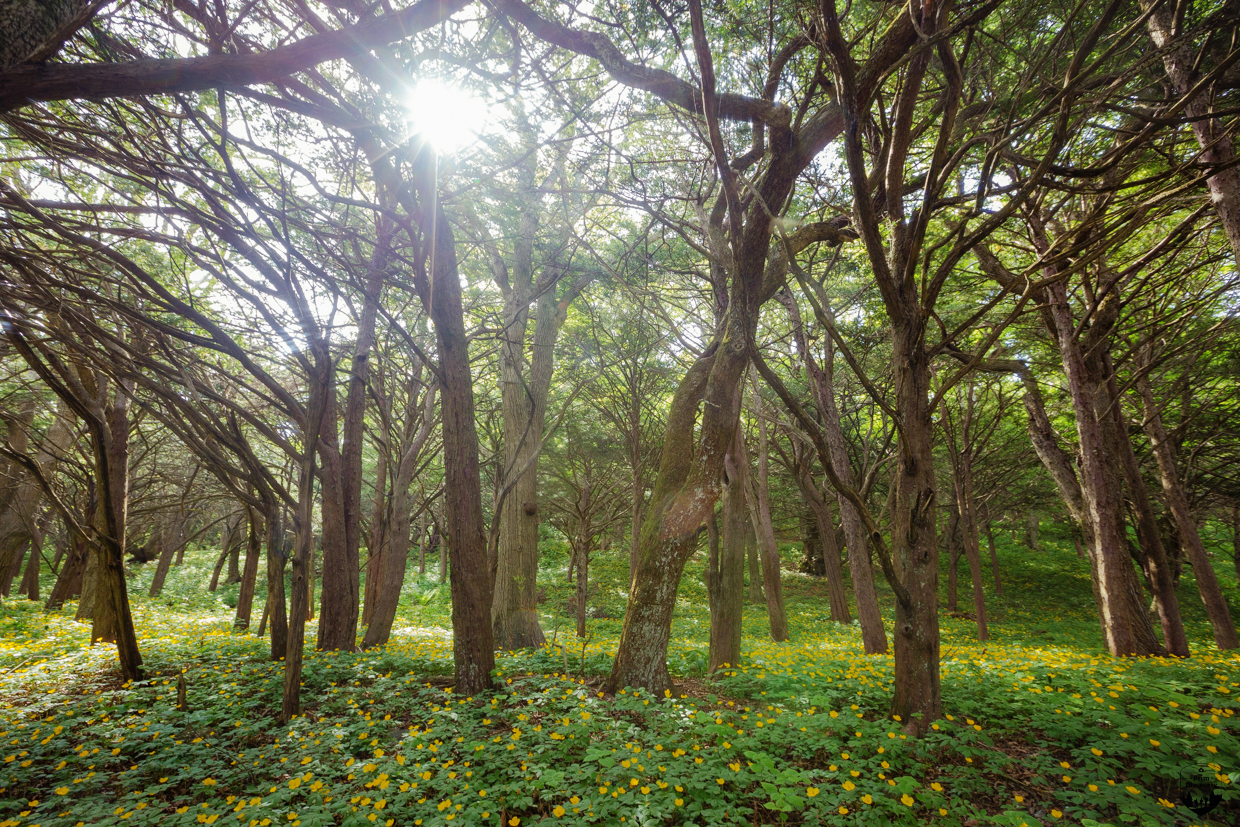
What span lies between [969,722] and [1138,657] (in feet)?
17.0

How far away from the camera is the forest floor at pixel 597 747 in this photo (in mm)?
2734

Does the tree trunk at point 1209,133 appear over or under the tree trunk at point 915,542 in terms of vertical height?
over

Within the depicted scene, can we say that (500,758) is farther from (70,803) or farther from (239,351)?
(239,351)

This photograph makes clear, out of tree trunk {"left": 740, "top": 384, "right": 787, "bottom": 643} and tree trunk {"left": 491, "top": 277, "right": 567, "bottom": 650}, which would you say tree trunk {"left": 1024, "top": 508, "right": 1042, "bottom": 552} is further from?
tree trunk {"left": 491, "top": 277, "right": 567, "bottom": 650}

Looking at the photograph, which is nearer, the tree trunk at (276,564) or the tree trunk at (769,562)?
the tree trunk at (276,564)

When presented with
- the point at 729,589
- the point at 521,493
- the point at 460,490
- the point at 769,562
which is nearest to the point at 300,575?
the point at 460,490

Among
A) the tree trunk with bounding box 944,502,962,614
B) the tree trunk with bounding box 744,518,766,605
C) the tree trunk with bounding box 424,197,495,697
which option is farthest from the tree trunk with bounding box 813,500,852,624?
the tree trunk with bounding box 424,197,495,697

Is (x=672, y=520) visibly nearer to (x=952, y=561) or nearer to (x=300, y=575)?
(x=300, y=575)

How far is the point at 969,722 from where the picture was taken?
3621mm

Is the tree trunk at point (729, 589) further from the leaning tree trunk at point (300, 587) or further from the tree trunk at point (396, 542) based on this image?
the tree trunk at point (396, 542)

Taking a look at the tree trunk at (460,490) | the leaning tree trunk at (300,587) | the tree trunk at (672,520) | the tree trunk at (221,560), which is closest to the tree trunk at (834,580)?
the tree trunk at (672,520)

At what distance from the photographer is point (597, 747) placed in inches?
129

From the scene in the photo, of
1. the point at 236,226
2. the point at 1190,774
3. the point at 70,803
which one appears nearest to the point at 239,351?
the point at 236,226

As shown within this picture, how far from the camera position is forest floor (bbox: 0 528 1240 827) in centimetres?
273
